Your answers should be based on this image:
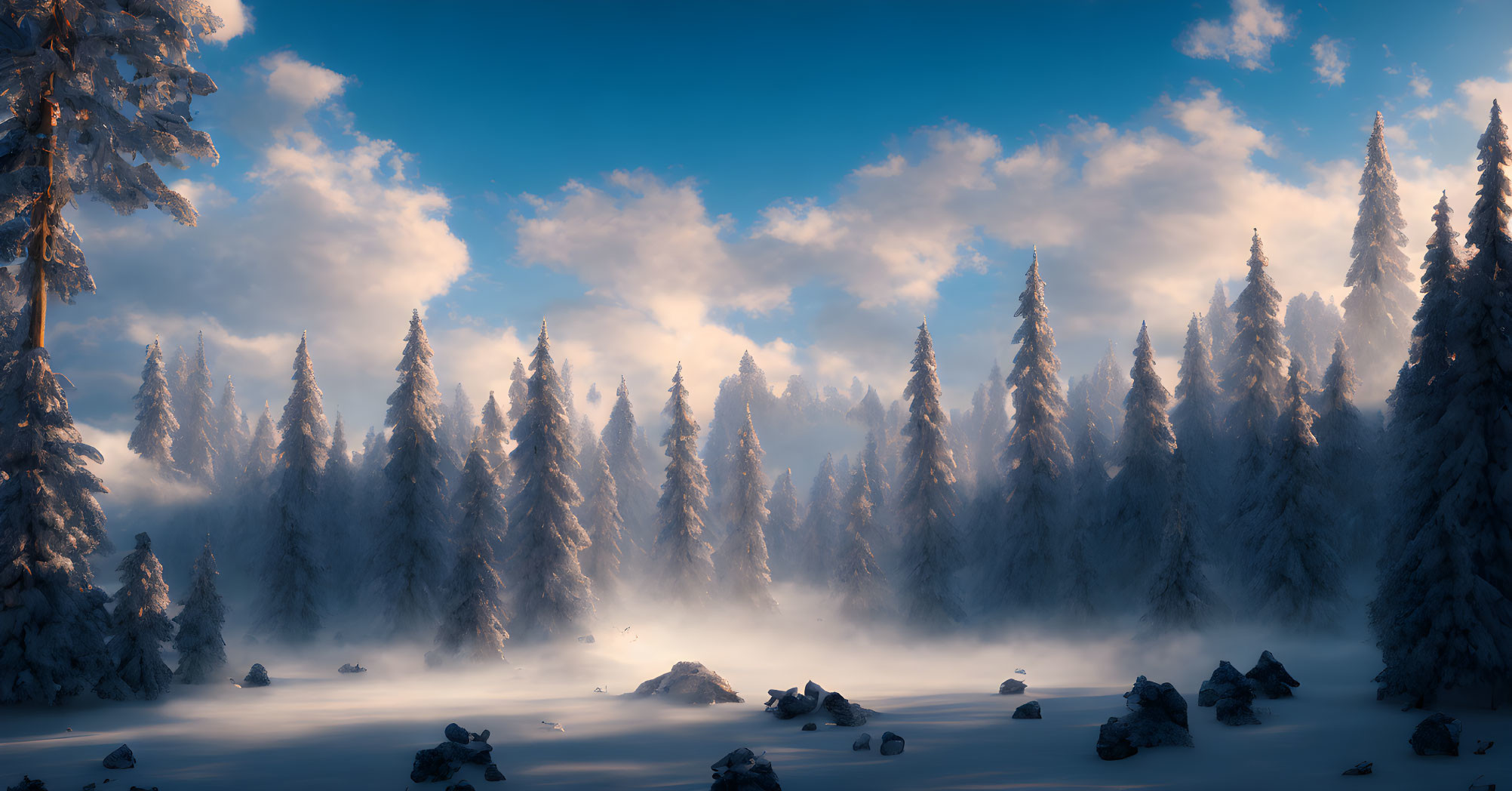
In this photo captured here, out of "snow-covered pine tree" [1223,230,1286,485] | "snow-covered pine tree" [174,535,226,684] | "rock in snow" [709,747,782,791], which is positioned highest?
"snow-covered pine tree" [1223,230,1286,485]

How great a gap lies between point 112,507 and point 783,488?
4900 centimetres

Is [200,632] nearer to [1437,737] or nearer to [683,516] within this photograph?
[683,516]

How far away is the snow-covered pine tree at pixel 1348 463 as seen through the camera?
31859 mm

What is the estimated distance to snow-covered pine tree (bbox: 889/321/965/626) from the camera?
35.2m

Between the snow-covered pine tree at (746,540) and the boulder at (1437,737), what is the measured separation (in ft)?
101

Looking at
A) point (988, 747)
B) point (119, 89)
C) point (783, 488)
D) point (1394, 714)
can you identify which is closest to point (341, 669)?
point (119, 89)

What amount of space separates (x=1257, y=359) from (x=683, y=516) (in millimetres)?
28515

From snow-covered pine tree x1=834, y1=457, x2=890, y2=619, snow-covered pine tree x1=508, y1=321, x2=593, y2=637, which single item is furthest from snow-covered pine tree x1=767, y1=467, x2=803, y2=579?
snow-covered pine tree x1=508, y1=321, x2=593, y2=637

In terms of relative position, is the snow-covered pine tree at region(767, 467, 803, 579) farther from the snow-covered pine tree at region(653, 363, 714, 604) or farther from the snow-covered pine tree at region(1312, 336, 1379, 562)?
the snow-covered pine tree at region(1312, 336, 1379, 562)

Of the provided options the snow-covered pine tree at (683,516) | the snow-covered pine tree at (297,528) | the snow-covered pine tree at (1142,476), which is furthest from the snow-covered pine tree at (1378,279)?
the snow-covered pine tree at (297,528)

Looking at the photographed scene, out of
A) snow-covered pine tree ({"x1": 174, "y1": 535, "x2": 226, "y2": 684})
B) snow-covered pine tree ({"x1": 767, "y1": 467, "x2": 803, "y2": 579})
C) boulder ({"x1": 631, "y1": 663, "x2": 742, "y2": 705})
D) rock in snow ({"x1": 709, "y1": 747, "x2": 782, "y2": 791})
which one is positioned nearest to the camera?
rock in snow ({"x1": 709, "y1": 747, "x2": 782, "y2": 791})

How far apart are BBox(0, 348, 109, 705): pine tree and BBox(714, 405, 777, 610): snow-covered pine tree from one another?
92.4 ft

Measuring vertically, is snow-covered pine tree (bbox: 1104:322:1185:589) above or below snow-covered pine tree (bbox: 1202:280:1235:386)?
below

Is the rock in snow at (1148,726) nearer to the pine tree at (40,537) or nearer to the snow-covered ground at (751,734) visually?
the snow-covered ground at (751,734)
